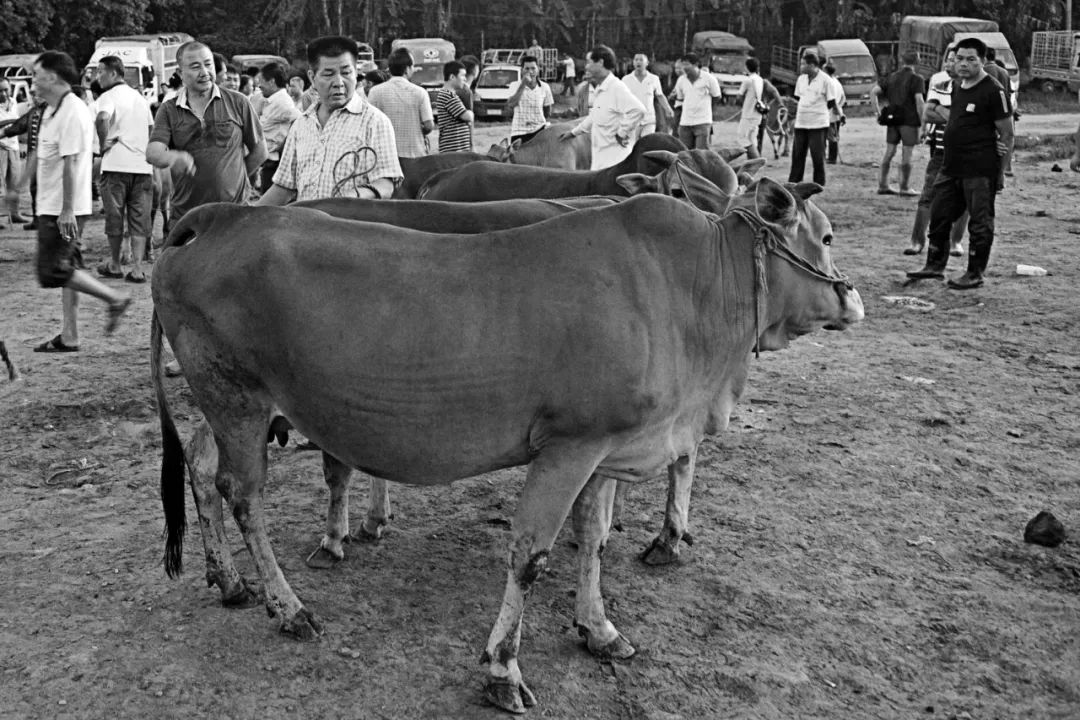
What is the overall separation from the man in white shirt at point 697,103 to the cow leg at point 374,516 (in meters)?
11.8

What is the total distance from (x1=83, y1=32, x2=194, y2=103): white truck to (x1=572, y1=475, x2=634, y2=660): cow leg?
2518 cm

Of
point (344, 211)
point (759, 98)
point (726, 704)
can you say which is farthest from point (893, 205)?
point (726, 704)

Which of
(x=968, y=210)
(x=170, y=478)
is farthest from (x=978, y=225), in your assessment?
(x=170, y=478)

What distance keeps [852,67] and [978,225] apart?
967 inches

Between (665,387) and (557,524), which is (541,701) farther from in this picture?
(665,387)

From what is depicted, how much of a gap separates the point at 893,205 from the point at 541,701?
12451 mm

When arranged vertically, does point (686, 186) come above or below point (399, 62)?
below

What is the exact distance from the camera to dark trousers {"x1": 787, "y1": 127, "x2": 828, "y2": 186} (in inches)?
604

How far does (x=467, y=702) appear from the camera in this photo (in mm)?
3885

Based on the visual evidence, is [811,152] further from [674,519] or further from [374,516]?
[374,516]

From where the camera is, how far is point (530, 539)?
3.85m

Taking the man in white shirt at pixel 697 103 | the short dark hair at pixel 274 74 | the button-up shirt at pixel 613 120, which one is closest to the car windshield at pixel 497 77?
the man in white shirt at pixel 697 103

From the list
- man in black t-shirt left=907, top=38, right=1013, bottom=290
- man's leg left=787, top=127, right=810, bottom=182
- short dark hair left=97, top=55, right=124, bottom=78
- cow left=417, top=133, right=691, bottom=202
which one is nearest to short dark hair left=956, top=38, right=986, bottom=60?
man in black t-shirt left=907, top=38, right=1013, bottom=290

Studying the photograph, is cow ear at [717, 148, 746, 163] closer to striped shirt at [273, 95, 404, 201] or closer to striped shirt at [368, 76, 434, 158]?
striped shirt at [273, 95, 404, 201]
